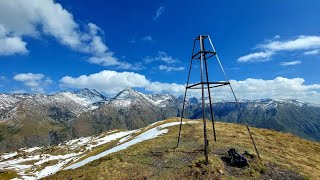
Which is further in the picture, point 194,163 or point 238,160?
point 238,160

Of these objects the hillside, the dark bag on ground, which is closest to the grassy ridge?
the hillside

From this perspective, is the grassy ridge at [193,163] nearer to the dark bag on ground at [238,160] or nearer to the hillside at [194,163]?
the hillside at [194,163]

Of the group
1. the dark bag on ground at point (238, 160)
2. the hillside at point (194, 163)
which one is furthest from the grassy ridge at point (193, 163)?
the dark bag on ground at point (238, 160)

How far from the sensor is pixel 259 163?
3850cm

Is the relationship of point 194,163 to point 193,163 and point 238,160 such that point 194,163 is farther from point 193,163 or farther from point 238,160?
point 238,160

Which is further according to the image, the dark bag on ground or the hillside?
the dark bag on ground

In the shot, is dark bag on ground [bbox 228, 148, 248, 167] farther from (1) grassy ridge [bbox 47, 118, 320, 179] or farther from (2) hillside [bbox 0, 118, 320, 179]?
(1) grassy ridge [bbox 47, 118, 320, 179]

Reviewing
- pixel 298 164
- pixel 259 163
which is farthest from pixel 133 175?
pixel 298 164

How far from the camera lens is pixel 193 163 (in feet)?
122

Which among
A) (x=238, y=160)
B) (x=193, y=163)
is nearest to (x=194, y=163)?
(x=193, y=163)

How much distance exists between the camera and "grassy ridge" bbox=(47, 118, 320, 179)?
35.5 metres

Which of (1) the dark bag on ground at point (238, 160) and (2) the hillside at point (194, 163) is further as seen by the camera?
(1) the dark bag on ground at point (238, 160)

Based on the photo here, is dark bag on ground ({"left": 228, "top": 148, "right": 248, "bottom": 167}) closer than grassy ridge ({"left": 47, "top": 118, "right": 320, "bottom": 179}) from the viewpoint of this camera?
No

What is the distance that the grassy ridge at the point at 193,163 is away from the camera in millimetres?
35469
